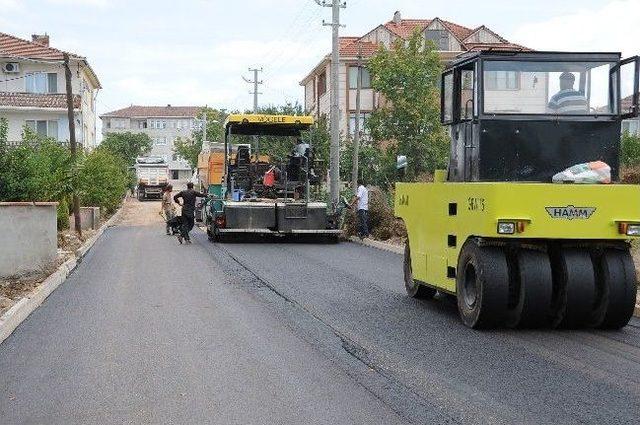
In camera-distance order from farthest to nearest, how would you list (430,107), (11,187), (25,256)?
1. (430,107)
2. (11,187)
3. (25,256)

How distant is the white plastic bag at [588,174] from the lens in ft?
32.3

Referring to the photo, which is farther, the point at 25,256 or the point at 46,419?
the point at 25,256

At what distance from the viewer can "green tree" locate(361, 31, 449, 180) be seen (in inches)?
1543

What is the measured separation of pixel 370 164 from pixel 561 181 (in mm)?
29725

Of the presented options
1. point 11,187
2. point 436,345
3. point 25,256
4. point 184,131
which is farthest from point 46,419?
point 184,131

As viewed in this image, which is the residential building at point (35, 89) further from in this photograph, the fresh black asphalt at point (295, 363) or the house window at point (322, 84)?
the fresh black asphalt at point (295, 363)

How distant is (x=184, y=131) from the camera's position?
154500 mm

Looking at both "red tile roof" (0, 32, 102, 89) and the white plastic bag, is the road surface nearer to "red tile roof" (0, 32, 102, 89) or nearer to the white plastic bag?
the white plastic bag

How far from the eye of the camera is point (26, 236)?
1550 centimetres

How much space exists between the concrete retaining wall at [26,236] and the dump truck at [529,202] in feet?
22.2

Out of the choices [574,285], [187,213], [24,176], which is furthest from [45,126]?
[574,285]

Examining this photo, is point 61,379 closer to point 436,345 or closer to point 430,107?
point 436,345

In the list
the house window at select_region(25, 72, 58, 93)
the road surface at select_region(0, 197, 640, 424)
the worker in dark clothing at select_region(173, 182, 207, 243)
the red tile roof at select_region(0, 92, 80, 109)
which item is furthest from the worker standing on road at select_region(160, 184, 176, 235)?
the house window at select_region(25, 72, 58, 93)

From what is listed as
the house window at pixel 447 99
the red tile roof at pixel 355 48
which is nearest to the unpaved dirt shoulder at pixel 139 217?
the red tile roof at pixel 355 48
